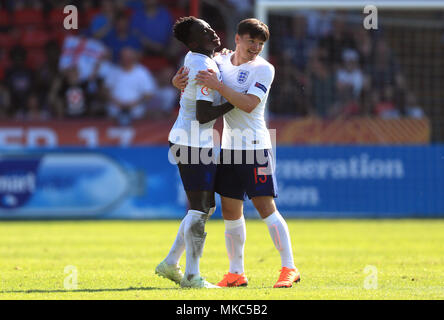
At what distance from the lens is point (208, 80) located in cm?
677

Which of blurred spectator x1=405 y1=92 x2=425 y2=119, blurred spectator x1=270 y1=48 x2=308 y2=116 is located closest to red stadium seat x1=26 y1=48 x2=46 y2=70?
blurred spectator x1=270 y1=48 x2=308 y2=116

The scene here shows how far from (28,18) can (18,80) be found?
2006 mm

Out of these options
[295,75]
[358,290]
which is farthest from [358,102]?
[358,290]

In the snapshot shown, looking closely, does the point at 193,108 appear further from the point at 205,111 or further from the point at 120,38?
the point at 120,38

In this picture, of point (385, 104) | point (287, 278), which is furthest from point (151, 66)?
point (287, 278)

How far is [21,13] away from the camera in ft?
63.8

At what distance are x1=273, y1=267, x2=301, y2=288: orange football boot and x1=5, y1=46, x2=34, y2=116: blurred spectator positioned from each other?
39.2 feet

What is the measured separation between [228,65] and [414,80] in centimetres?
1192

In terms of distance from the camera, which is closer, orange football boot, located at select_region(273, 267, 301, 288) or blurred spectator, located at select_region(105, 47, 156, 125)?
orange football boot, located at select_region(273, 267, 301, 288)

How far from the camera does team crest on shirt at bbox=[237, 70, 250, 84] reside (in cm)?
711

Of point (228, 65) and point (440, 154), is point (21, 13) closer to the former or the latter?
point (440, 154)

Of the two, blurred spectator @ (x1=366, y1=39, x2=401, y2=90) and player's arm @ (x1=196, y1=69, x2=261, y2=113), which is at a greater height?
blurred spectator @ (x1=366, y1=39, x2=401, y2=90)

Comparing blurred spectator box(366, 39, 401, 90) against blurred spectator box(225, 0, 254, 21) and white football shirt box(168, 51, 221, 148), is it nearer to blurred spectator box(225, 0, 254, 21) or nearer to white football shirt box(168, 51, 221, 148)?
blurred spectator box(225, 0, 254, 21)

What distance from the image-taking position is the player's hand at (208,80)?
6762 millimetres
